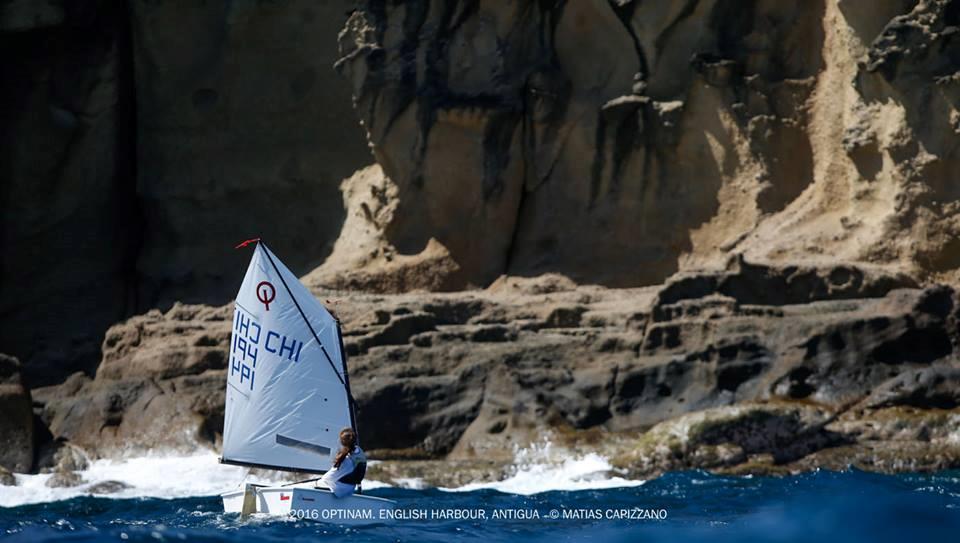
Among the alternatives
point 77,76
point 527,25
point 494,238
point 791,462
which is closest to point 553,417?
point 791,462

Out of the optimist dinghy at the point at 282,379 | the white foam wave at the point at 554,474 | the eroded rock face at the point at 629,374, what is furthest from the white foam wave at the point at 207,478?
the optimist dinghy at the point at 282,379

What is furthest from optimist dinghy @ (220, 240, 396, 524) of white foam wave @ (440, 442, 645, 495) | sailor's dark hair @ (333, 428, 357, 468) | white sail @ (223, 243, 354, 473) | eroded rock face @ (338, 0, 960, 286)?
eroded rock face @ (338, 0, 960, 286)

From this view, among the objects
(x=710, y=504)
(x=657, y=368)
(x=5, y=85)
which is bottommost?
(x=710, y=504)

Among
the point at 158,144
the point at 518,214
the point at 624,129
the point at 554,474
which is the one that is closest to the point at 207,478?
the point at 554,474

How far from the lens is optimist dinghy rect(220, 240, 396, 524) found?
20.2 meters

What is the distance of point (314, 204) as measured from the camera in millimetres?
29531

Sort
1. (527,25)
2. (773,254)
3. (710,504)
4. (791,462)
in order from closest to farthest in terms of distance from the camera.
→ (710,504)
(791,462)
(773,254)
(527,25)

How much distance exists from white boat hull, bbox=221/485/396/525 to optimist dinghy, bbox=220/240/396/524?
129cm

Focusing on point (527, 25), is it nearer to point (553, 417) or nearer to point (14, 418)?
point (553, 417)

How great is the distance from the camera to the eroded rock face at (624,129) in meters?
25.1

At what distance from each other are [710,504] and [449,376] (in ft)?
16.6

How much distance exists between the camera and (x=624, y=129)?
26.7 m

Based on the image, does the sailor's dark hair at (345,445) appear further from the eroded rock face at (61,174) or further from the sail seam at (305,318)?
the eroded rock face at (61,174)

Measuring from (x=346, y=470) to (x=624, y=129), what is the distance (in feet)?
30.9
